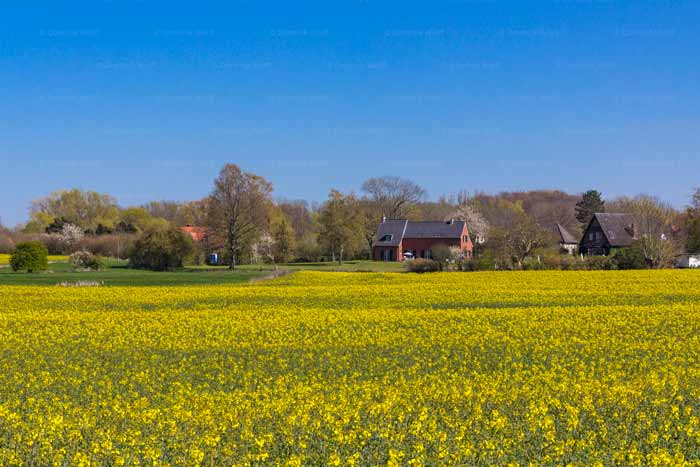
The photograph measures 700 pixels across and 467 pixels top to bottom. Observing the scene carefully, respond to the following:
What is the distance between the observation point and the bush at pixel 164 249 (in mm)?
72625

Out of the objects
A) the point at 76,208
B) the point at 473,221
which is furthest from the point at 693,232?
the point at 76,208

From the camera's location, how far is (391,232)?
104 m

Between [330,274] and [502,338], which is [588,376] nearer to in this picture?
[502,338]

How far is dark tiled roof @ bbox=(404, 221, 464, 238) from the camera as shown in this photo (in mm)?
102312

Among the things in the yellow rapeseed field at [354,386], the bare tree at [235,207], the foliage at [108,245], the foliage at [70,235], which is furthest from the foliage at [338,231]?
the yellow rapeseed field at [354,386]

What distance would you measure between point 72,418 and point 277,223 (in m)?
82.6

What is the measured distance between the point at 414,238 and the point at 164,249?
4053 centimetres

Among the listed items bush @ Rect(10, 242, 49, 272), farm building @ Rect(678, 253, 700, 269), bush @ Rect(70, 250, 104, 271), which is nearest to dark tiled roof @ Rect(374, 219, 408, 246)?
bush @ Rect(70, 250, 104, 271)

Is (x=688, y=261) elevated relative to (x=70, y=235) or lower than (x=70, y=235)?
lower

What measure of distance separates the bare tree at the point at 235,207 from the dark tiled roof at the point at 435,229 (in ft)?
104

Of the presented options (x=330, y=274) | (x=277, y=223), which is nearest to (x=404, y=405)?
(x=330, y=274)

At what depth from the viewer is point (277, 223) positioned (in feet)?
311

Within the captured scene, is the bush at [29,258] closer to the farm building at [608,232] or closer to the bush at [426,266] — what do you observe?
the bush at [426,266]

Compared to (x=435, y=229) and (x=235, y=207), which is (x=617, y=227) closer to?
(x=435, y=229)
